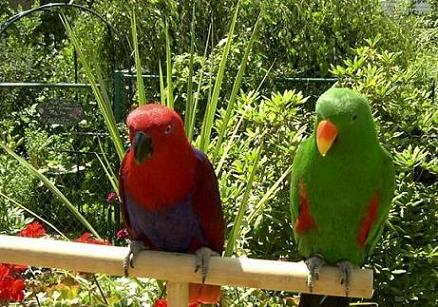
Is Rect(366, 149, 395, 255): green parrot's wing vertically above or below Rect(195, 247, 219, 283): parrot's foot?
above

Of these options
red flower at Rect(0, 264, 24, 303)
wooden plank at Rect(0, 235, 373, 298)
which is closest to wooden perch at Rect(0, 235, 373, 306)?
wooden plank at Rect(0, 235, 373, 298)

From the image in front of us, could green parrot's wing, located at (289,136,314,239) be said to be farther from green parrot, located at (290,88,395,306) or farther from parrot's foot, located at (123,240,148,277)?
parrot's foot, located at (123,240,148,277)

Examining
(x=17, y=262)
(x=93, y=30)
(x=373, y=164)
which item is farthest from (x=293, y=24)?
(x=17, y=262)

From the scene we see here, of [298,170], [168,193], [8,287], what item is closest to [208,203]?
[168,193]

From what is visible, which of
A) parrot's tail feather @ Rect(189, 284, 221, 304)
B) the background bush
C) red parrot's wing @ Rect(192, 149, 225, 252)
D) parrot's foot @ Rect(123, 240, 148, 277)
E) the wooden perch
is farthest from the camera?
the background bush

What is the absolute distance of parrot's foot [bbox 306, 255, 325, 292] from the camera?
1.37 meters

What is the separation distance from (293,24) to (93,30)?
1.52 metres

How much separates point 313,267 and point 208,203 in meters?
0.30

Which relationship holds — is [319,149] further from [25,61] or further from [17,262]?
[25,61]

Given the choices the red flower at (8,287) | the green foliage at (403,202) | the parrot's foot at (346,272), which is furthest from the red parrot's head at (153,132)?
the green foliage at (403,202)

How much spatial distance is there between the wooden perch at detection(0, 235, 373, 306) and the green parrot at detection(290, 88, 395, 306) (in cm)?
10

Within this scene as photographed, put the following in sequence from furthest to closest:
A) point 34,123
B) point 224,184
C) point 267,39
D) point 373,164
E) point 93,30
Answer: point 93,30 < point 34,123 < point 267,39 < point 224,184 < point 373,164

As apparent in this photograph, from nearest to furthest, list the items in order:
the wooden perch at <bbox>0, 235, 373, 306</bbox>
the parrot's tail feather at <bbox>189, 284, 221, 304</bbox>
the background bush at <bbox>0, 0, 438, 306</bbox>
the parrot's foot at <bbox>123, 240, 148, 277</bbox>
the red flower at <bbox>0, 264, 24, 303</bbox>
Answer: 1. the wooden perch at <bbox>0, 235, 373, 306</bbox>
2. the parrot's foot at <bbox>123, 240, 148, 277</bbox>
3. the parrot's tail feather at <bbox>189, 284, 221, 304</bbox>
4. the red flower at <bbox>0, 264, 24, 303</bbox>
5. the background bush at <bbox>0, 0, 438, 306</bbox>

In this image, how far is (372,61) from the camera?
2.67 metres
